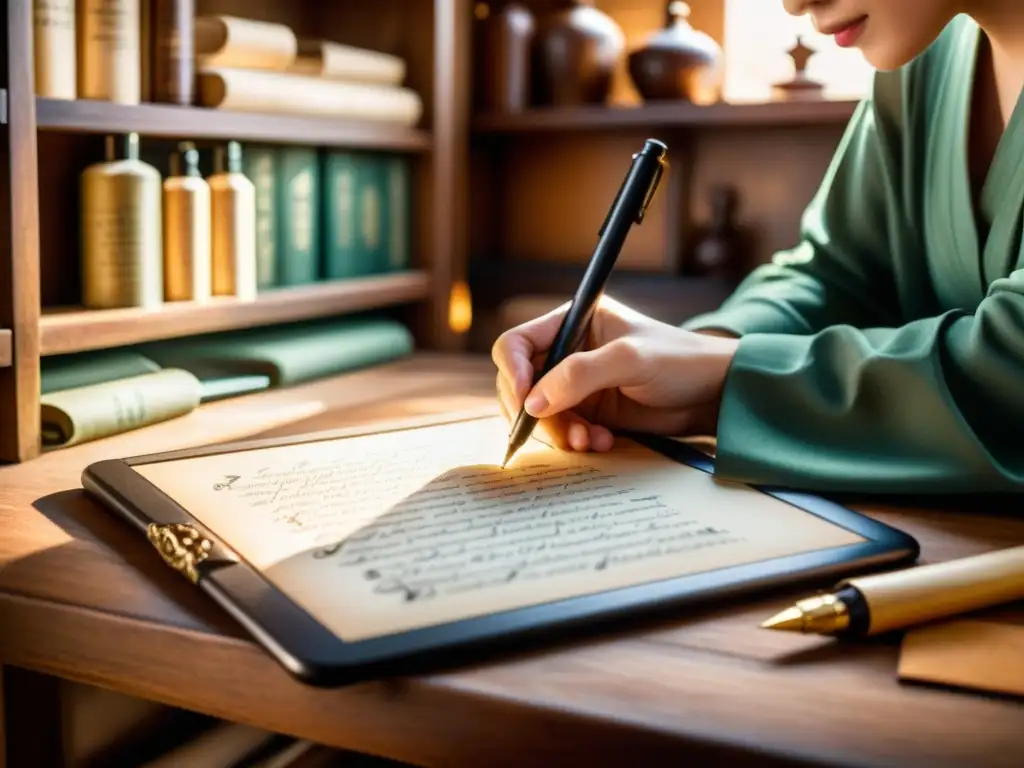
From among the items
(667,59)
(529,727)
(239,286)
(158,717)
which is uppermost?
(667,59)

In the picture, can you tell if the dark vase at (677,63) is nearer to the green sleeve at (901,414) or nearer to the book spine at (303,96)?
the book spine at (303,96)

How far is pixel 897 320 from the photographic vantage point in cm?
119

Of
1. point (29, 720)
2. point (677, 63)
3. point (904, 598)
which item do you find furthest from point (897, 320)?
point (29, 720)

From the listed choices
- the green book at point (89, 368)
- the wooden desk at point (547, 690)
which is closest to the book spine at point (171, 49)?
the green book at point (89, 368)

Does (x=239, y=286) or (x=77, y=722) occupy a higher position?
(x=239, y=286)

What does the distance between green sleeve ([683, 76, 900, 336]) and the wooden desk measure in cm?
57

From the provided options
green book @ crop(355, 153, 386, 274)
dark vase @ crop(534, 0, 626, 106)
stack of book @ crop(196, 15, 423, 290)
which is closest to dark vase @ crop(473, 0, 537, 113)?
dark vase @ crop(534, 0, 626, 106)

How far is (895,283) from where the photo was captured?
1177 mm

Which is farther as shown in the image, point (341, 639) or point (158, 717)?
point (158, 717)

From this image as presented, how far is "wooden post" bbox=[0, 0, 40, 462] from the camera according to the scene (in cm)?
92

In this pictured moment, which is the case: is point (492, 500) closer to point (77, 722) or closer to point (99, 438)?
point (77, 722)

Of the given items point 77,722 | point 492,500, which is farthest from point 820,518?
point 77,722

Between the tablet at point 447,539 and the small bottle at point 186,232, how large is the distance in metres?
0.38

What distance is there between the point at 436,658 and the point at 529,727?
0.05 metres
